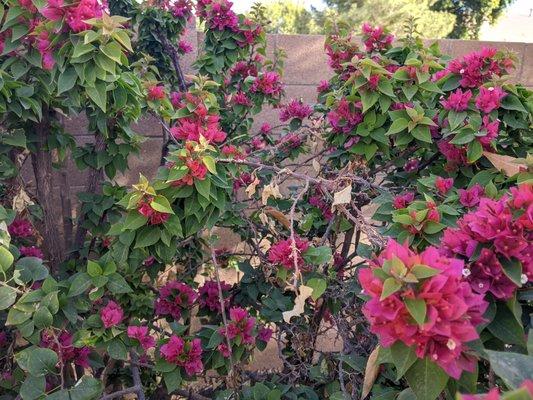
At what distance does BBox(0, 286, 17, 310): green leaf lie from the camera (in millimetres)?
1291

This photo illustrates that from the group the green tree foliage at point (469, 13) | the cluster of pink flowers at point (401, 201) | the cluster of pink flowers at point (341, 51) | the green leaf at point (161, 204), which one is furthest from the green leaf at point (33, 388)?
the green tree foliage at point (469, 13)

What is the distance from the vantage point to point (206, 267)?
2.54 m

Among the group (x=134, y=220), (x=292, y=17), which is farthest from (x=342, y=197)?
(x=292, y=17)

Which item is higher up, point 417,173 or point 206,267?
point 417,173

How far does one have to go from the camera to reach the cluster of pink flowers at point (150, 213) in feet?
4.24

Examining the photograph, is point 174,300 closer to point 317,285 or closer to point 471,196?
point 317,285

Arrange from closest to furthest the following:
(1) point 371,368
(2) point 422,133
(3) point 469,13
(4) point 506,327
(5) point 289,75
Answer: (4) point 506,327 → (1) point 371,368 → (2) point 422,133 → (5) point 289,75 → (3) point 469,13

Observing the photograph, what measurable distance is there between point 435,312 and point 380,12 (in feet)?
30.2

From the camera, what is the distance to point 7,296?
4.28 ft

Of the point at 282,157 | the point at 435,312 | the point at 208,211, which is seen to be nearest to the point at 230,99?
the point at 282,157

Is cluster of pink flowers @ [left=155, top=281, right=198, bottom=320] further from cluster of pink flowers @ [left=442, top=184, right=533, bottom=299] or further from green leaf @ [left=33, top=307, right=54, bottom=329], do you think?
cluster of pink flowers @ [left=442, top=184, right=533, bottom=299]

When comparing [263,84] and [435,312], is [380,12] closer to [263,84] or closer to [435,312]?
[263,84]

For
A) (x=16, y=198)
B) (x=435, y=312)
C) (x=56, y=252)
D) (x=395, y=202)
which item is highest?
(x=435, y=312)

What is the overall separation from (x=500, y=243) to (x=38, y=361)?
1.12 metres
